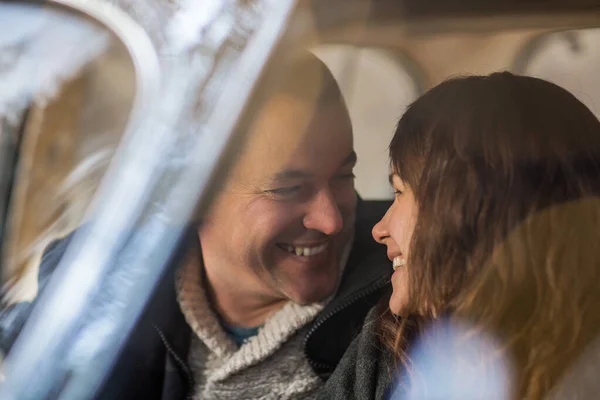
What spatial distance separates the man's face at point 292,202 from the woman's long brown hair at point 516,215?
0.40ft

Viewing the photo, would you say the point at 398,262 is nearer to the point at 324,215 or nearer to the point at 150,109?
the point at 324,215

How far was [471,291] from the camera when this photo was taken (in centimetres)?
66

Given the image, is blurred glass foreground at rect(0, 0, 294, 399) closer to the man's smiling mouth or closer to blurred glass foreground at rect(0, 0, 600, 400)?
blurred glass foreground at rect(0, 0, 600, 400)

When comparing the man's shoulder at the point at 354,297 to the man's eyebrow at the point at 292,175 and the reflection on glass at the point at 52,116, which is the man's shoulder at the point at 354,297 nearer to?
the man's eyebrow at the point at 292,175

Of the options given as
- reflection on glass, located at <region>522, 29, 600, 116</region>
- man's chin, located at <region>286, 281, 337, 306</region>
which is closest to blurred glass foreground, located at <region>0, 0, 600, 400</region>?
reflection on glass, located at <region>522, 29, 600, 116</region>

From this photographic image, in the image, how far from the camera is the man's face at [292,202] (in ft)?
2.48

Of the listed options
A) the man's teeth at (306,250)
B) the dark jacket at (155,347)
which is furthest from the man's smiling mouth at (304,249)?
the dark jacket at (155,347)

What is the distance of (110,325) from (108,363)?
59mm

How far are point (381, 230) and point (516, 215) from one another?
0.16 metres

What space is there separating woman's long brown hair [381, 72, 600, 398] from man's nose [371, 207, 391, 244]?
0.06m

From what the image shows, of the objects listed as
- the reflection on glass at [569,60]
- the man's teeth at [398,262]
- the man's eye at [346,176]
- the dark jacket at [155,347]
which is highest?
the reflection on glass at [569,60]

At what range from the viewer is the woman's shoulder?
2.56ft

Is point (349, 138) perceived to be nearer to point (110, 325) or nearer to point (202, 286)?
point (202, 286)

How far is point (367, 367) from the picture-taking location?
0.79 metres
